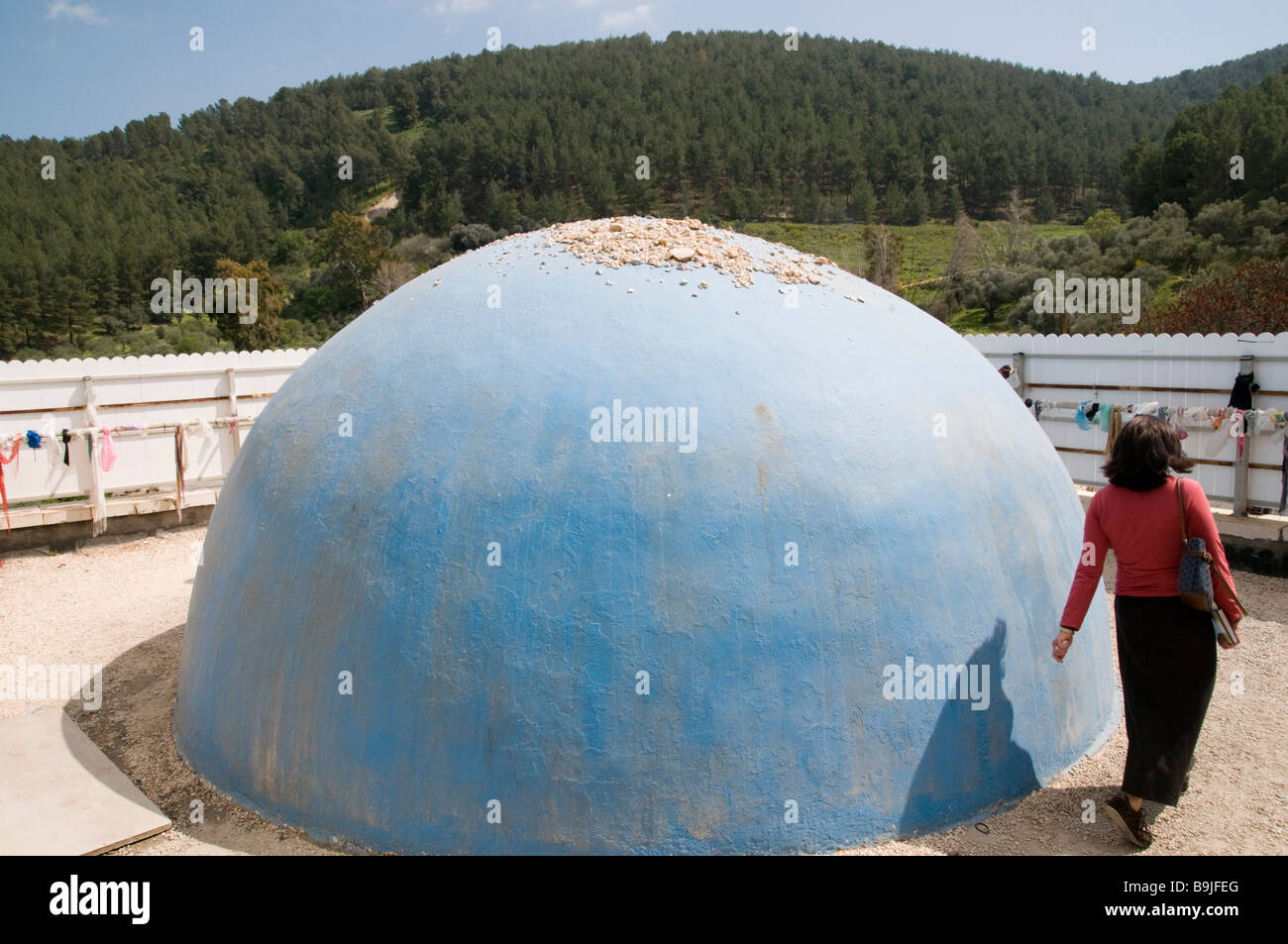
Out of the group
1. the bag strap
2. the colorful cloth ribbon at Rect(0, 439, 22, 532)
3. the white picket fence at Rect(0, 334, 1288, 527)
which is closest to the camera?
the bag strap

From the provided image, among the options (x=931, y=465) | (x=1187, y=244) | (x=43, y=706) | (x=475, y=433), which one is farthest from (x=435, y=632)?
(x=1187, y=244)

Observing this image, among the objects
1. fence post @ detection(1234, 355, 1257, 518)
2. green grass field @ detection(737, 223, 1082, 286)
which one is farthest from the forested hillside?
fence post @ detection(1234, 355, 1257, 518)

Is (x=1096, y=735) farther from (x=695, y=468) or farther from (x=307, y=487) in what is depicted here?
(x=307, y=487)

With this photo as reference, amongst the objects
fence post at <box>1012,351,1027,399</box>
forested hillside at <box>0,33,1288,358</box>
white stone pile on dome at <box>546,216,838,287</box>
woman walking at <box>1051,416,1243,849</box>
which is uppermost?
forested hillside at <box>0,33,1288,358</box>

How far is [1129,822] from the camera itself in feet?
A: 15.5

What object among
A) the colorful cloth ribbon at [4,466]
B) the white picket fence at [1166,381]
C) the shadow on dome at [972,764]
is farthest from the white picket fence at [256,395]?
the shadow on dome at [972,764]

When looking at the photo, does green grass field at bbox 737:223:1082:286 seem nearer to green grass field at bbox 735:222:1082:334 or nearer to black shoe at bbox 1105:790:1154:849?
green grass field at bbox 735:222:1082:334

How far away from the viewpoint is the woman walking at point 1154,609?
446 centimetres

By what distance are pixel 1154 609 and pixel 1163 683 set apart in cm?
40

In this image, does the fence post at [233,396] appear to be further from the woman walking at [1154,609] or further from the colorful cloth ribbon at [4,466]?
the woman walking at [1154,609]

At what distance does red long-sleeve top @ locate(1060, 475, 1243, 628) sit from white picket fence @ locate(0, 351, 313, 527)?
13219 mm

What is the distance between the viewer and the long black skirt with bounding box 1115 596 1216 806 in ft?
14.7

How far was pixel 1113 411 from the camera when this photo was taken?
11914mm

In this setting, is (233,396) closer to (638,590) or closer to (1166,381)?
(638,590)
